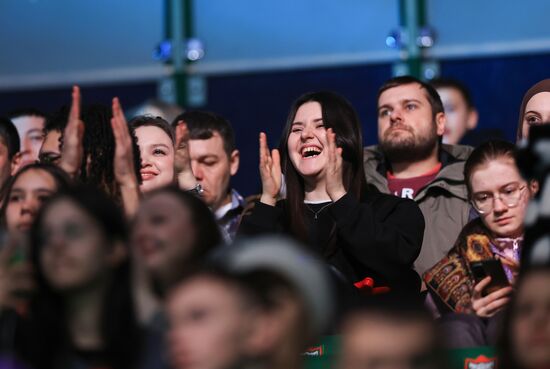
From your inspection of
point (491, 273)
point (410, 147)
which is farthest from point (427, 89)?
point (491, 273)

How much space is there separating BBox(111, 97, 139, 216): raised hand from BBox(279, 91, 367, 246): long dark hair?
0.89 metres

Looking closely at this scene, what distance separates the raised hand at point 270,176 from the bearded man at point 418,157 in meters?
0.63

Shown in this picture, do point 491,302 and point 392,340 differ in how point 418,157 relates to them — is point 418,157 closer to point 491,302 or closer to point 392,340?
point 491,302

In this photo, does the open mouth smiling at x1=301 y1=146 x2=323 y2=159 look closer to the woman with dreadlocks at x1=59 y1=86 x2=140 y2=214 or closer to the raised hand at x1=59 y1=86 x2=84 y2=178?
the woman with dreadlocks at x1=59 y1=86 x2=140 y2=214

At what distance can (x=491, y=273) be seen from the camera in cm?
390

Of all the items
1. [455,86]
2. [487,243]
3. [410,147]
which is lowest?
[487,243]

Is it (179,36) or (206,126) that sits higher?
(179,36)

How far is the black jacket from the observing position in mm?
4145

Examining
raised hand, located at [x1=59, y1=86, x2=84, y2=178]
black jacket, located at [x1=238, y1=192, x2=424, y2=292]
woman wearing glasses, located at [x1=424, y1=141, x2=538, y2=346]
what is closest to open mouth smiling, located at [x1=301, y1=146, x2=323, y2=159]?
black jacket, located at [x1=238, y1=192, x2=424, y2=292]

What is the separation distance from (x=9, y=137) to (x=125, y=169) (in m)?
1.31

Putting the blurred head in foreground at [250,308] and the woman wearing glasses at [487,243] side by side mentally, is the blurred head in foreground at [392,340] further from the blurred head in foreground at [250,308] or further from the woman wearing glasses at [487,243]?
the woman wearing glasses at [487,243]

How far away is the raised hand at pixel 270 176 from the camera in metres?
4.38

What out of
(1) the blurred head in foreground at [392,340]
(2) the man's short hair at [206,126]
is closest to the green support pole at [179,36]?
(2) the man's short hair at [206,126]

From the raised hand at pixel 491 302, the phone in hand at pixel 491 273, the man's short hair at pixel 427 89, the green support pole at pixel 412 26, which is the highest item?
the green support pole at pixel 412 26
